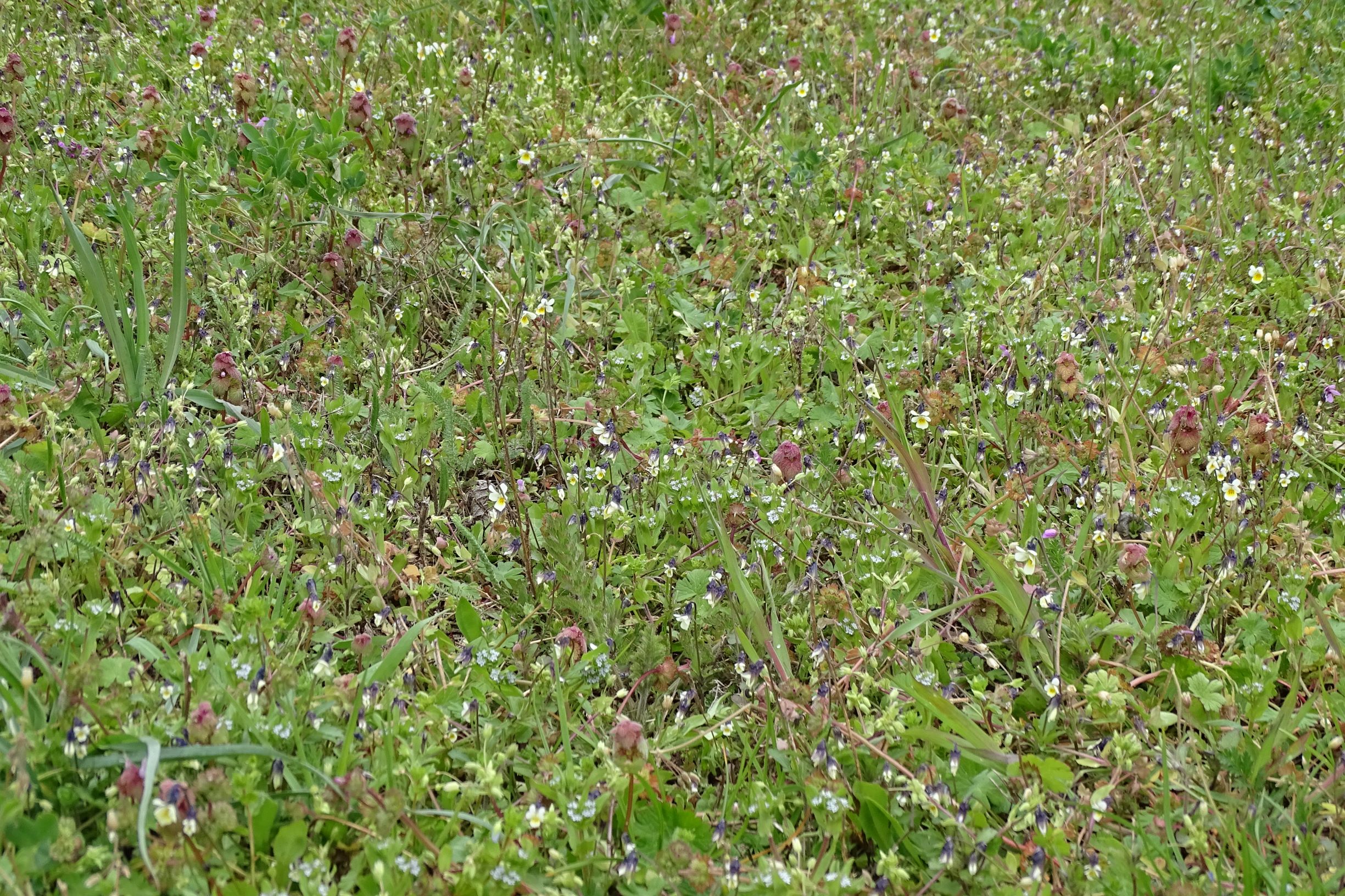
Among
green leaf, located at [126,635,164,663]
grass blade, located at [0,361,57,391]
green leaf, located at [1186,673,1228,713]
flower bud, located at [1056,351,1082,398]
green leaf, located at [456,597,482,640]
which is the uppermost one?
flower bud, located at [1056,351,1082,398]

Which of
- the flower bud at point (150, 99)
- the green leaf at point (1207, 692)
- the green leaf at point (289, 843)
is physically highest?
the flower bud at point (150, 99)

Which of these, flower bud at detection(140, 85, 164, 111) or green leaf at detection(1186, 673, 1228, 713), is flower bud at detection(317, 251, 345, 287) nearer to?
flower bud at detection(140, 85, 164, 111)

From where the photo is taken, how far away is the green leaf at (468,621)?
250 centimetres

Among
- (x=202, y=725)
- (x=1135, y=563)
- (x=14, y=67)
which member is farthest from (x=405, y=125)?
(x=1135, y=563)

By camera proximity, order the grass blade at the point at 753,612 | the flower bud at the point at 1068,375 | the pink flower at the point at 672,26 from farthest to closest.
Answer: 1. the pink flower at the point at 672,26
2. the flower bud at the point at 1068,375
3. the grass blade at the point at 753,612

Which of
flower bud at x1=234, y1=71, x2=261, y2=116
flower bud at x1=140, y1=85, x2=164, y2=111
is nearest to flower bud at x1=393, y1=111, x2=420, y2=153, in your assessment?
flower bud at x1=234, y1=71, x2=261, y2=116

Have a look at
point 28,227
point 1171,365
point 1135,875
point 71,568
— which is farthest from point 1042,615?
point 28,227

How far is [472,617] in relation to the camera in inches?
99.0

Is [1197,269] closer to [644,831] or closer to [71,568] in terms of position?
[644,831]

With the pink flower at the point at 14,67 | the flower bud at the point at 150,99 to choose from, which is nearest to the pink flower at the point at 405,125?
the flower bud at the point at 150,99

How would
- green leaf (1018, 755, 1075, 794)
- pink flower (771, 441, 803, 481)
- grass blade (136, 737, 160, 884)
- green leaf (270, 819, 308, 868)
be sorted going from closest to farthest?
grass blade (136, 737, 160, 884)
green leaf (270, 819, 308, 868)
green leaf (1018, 755, 1075, 794)
pink flower (771, 441, 803, 481)

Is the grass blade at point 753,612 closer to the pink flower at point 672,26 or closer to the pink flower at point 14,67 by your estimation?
the pink flower at point 672,26

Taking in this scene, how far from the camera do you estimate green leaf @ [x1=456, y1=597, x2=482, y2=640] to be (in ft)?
8.21

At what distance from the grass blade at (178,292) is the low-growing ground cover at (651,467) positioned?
0.07 feet
